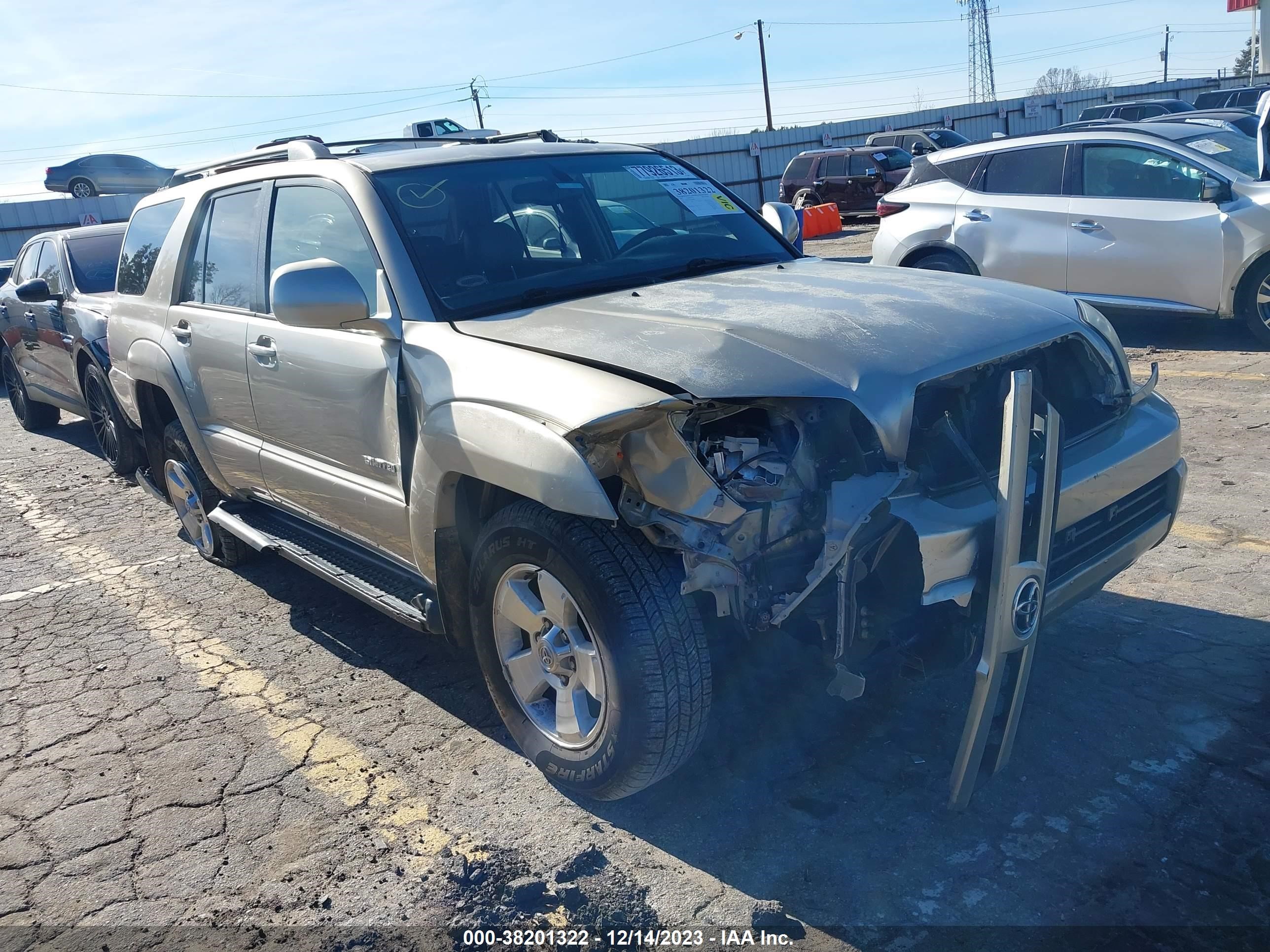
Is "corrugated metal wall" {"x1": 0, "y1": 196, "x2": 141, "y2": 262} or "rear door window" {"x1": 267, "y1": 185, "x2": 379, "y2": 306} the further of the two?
"corrugated metal wall" {"x1": 0, "y1": 196, "x2": 141, "y2": 262}

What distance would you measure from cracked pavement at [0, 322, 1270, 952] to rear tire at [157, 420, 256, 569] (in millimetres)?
766

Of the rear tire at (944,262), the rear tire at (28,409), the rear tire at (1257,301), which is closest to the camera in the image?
the rear tire at (1257,301)

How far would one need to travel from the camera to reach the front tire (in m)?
2.69

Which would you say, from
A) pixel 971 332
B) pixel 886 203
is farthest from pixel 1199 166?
pixel 971 332

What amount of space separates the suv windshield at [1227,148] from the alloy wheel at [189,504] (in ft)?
25.1

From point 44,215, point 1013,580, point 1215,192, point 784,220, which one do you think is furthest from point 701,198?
point 44,215

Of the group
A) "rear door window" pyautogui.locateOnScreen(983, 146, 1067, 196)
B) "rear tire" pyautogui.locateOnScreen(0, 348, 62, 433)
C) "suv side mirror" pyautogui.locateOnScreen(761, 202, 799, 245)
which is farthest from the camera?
"rear tire" pyautogui.locateOnScreen(0, 348, 62, 433)

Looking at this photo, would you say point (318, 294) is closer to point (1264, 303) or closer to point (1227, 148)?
point (1264, 303)

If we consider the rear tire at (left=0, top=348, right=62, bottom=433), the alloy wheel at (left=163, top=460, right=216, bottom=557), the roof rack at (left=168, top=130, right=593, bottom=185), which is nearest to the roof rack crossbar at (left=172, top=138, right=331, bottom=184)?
the roof rack at (left=168, top=130, right=593, bottom=185)

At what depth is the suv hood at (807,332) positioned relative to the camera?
263 centimetres

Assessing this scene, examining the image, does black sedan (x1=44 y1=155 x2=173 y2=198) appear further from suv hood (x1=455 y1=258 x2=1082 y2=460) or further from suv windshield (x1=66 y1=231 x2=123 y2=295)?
suv hood (x1=455 y1=258 x2=1082 y2=460)

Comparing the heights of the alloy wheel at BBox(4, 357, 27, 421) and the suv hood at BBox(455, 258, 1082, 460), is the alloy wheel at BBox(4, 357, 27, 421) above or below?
below

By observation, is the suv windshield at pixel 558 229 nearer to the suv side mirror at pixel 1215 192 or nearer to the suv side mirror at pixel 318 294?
the suv side mirror at pixel 318 294

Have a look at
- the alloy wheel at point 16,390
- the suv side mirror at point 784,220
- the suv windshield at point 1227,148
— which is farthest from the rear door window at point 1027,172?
the alloy wheel at point 16,390
